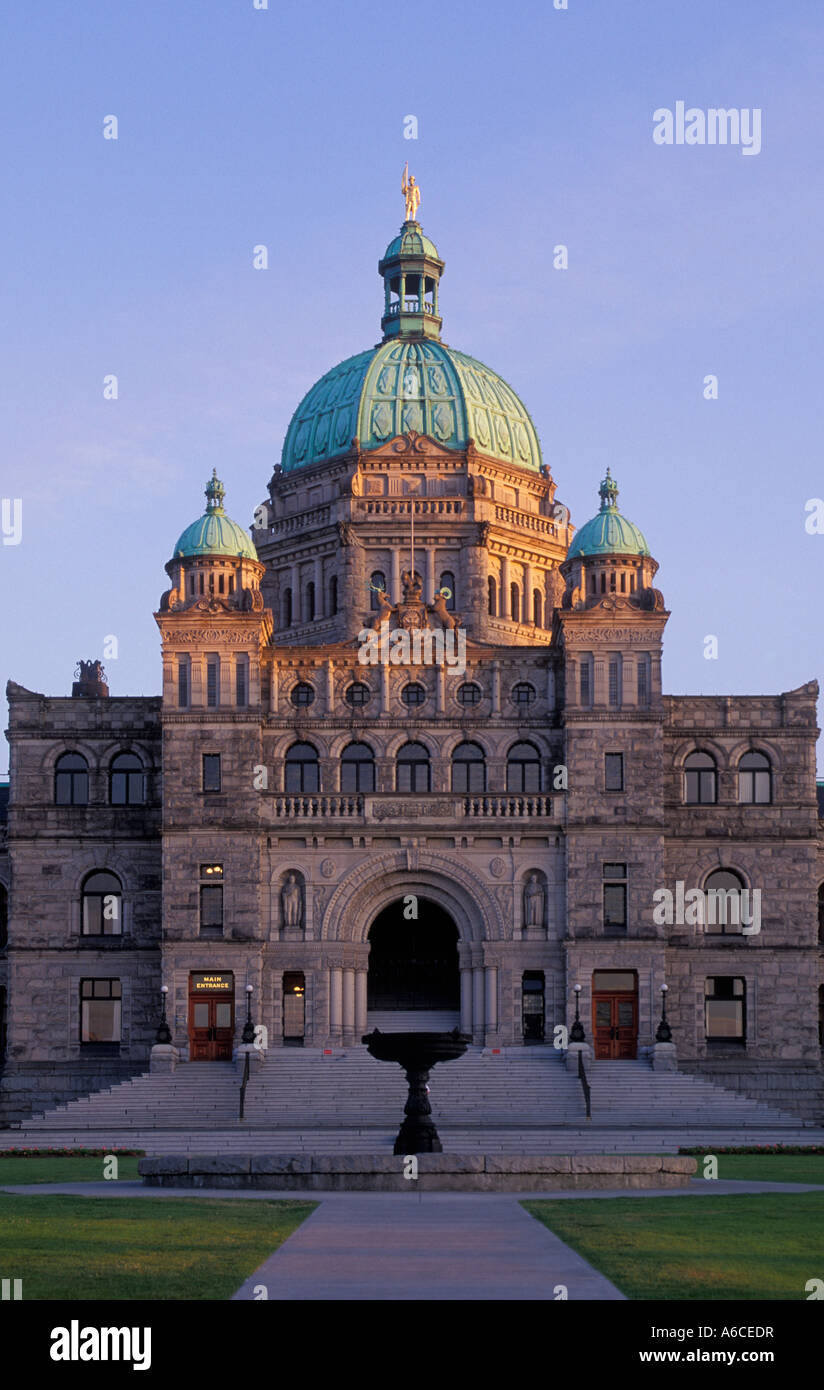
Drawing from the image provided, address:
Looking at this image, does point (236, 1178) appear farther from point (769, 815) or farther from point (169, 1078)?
point (769, 815)

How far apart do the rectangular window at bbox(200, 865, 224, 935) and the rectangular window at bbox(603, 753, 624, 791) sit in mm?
13290

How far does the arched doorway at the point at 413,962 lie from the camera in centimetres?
7738

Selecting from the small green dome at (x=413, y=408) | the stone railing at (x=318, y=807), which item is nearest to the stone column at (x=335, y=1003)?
the stone railing at (x=318, y=807)

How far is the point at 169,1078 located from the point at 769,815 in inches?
898

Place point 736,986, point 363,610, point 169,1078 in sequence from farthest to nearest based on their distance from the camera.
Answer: point 363,610
point 736,986
point 169,1078

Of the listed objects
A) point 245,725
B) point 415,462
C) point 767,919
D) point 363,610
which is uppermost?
point 415,462

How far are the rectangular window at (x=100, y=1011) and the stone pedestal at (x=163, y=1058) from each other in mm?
5824

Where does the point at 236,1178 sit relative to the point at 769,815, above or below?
below

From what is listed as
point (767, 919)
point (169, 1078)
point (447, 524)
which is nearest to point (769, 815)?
point (767, 919)

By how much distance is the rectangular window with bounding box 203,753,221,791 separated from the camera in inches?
2874

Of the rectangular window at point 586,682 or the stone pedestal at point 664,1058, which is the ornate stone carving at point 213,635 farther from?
the stone pedestal at point 664,1058

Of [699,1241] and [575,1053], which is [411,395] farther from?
[699,1241]
